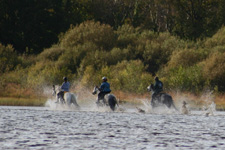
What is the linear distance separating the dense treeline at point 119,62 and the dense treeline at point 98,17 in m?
3.46

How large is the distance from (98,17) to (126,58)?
17.3 meters

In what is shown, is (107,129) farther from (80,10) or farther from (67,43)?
(80,10)

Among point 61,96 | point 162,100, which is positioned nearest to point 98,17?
point 61,96

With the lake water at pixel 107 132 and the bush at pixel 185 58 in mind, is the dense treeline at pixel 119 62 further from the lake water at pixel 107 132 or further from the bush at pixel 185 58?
the lake water at pixel 107 132

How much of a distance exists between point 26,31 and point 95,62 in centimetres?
1304

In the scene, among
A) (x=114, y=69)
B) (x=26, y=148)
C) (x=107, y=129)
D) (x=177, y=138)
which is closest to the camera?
(x=26, y=148)

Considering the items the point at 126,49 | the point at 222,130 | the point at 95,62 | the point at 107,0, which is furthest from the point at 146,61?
the point at 222,130

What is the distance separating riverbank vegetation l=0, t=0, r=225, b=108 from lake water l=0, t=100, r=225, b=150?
1688 cm

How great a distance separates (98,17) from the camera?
77.7 m

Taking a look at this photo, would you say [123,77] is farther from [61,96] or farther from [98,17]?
[98,17]

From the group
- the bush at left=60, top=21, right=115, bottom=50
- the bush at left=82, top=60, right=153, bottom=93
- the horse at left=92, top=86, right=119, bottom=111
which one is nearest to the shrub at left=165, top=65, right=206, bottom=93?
the bush at left=82, top=60, right=153, bottom=93

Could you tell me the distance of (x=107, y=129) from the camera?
21.7m

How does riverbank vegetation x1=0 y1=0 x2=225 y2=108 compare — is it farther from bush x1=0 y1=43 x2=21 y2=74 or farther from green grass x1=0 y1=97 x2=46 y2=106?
green grass x1=0 y1=97 x2=46 y2=106

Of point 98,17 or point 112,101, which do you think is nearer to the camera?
point 112,101
